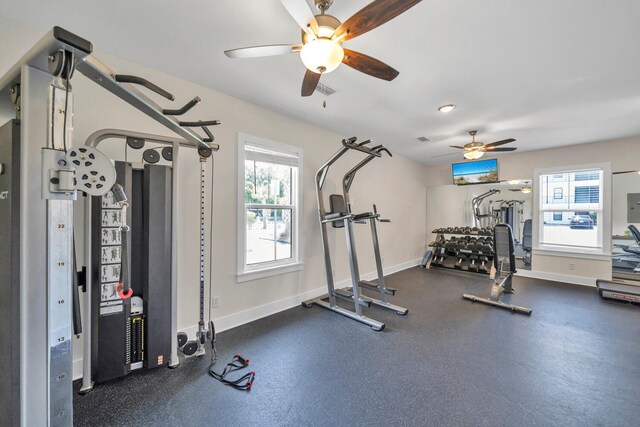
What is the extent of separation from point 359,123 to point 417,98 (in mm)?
1004

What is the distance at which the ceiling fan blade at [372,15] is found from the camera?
1.26m

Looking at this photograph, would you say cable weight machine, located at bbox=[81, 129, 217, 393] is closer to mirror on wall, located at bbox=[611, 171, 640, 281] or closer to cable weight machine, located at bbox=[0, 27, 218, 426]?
cable weight machine, located at bbox=[0, 27, 218, 426]

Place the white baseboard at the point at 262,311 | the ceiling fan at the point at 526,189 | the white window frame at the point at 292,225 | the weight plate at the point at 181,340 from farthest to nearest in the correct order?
the ceiling fan at the point at 526,189 → the white window frame at the point at 292,225 → the white baseboard at the point at 262,311 → the weight plate at the point at 181,340

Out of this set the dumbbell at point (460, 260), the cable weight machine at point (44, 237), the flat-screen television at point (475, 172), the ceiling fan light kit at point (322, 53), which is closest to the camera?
the cable weight machine at point (44, 237)

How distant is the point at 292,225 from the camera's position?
3.67m

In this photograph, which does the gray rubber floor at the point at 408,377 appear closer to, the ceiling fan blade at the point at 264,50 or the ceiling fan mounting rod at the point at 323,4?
the ceiling fan blade at the point at 264,50

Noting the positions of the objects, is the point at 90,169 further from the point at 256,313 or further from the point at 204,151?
the point at 256,313

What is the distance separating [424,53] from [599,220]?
5071mm

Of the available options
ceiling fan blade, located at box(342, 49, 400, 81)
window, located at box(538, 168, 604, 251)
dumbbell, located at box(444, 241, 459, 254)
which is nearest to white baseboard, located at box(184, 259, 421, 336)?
ceiling fan blade, located at box(342, 49, 400, 81)

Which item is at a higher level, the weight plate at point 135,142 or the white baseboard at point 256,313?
the weight plate at point 135,142

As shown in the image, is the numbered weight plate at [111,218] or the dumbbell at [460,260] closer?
the numbered weight plate at [111,218]

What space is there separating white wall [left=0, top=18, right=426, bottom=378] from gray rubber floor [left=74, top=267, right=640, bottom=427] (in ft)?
1.26

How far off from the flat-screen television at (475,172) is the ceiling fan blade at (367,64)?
470 centimetres

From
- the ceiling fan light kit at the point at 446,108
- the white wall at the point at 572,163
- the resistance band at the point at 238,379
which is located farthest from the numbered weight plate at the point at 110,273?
the white wall at the point at 572,163
